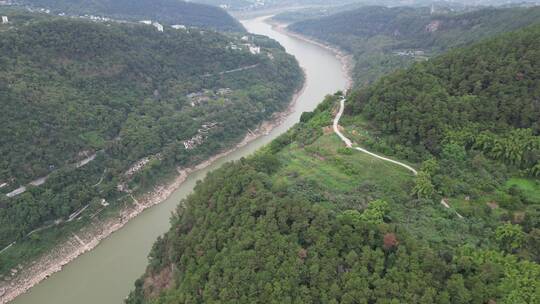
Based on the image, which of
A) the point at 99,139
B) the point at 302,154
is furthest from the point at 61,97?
the point at 302,154

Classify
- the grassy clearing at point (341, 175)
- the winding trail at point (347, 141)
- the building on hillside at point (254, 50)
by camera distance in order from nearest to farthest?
the grassy clearing at point (341, 175), the winding trail at point (347, 141), the building on hillside at point (254, 50)

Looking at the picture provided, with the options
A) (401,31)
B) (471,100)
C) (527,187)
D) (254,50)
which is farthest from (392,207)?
(401,31)

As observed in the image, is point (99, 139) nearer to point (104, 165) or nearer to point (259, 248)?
point (104, 165)

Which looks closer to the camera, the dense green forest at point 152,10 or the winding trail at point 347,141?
the winding trail at point 347,141

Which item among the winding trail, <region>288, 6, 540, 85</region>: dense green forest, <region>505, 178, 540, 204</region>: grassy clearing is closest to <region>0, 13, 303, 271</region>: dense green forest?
the winding trail

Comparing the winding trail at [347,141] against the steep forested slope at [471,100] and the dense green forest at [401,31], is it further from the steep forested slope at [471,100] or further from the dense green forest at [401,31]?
the dense green forest at [401,31]

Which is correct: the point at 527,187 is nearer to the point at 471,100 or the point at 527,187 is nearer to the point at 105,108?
the point at 471,100

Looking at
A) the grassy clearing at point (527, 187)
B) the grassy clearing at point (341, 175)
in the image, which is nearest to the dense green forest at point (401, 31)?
the grassy clearing at point (341, 175)
